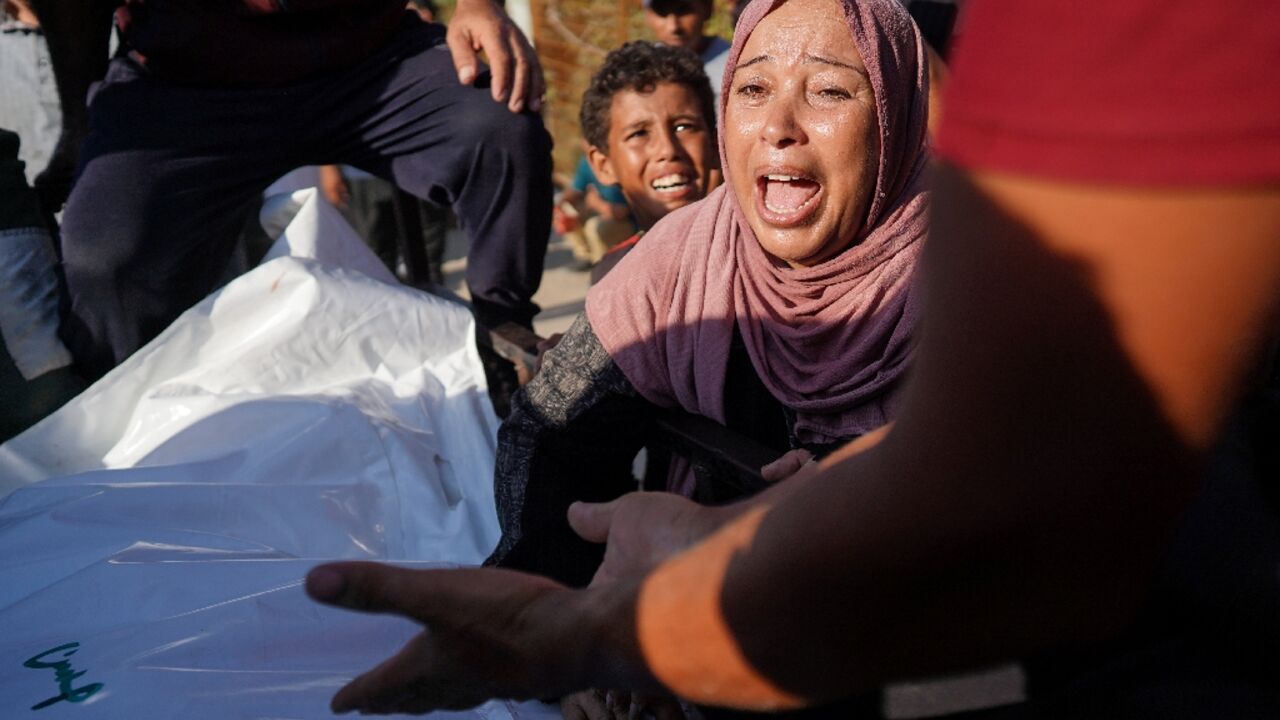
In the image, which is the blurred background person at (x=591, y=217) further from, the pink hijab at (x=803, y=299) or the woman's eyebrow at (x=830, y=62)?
the woman's eyebrow at (x=830, y=62)

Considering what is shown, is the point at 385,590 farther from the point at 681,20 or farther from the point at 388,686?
the point at 681,20

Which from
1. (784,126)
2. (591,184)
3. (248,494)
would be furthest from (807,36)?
(591,184)

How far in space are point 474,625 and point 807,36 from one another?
57.3 inches

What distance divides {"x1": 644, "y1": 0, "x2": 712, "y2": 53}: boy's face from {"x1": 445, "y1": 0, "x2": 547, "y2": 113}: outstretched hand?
166 centimetres

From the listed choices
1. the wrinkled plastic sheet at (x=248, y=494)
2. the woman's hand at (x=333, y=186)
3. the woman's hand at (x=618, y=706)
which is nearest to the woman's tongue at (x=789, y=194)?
the woman's hand at (x=618, y=706)

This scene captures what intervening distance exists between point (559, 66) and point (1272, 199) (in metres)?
7.37

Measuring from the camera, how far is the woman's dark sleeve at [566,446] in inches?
80.8

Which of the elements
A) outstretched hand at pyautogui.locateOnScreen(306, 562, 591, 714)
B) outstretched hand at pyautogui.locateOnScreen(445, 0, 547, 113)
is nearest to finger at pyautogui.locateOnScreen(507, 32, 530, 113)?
outstretched hand at pyautogui.locateOnScreen(445, 0, 547, 113)

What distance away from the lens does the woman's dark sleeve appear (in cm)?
205

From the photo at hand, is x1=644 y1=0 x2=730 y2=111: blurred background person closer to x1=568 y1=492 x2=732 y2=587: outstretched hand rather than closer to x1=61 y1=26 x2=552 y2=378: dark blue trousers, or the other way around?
x1=61 y1=26 x2=552 y2=378: dark blue trousers

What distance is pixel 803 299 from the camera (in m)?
1.96

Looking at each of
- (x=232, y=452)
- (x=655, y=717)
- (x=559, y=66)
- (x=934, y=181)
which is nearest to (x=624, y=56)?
(x=232, y=452)

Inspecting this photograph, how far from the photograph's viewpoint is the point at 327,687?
69.0 inches

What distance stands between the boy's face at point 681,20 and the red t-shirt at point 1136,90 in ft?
13.1
